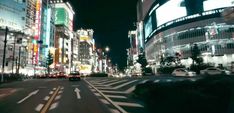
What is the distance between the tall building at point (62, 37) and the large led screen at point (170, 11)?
6068cm

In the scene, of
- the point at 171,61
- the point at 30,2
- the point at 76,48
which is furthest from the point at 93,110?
the point at 76,48

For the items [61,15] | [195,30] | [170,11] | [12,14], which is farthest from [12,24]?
[195,30]

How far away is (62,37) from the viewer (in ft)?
488

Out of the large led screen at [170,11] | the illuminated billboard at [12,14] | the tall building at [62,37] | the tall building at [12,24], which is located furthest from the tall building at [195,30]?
the illuminated billboard at [12,14]

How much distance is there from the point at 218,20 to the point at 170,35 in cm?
2156

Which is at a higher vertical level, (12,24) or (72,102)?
(12,24)

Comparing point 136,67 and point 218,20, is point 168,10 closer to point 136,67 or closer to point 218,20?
point 218,20

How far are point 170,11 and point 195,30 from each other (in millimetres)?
15063

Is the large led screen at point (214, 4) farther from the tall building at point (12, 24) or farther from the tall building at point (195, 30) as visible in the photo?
the tall building at point (12, 24)

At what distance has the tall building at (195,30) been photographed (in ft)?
263

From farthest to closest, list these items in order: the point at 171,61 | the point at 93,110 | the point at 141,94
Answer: the point at 171,61 → the point at 141,94 → the point at 93,110

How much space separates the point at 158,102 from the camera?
9.60 metres

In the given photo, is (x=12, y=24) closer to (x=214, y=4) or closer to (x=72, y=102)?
(x=214, y=4)

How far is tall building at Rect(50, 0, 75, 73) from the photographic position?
13675 centimetres
